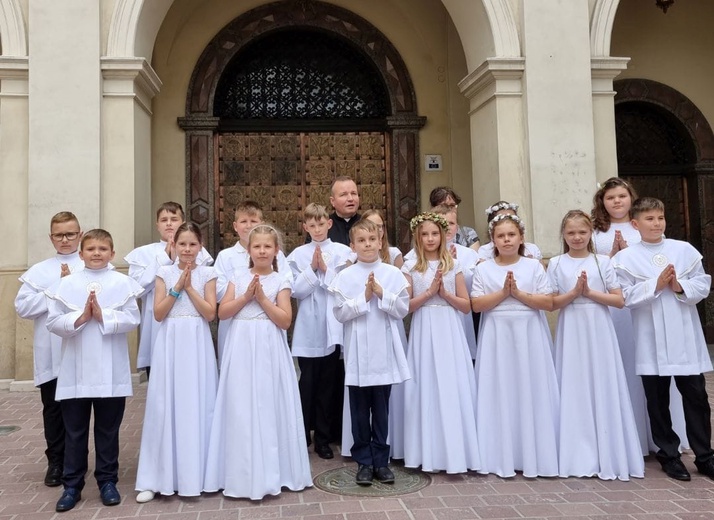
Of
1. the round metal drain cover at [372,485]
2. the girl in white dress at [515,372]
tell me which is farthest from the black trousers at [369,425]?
the girl in white dress at [515,372]

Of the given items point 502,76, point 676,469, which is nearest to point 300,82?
point 502,76

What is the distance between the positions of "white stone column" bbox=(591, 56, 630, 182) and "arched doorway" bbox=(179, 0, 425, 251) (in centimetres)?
283

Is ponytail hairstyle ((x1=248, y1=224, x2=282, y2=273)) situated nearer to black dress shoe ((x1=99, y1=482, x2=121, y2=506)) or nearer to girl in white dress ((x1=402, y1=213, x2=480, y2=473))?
girl in white dress ((x1=402, y1=213, x2=480, y2=473))

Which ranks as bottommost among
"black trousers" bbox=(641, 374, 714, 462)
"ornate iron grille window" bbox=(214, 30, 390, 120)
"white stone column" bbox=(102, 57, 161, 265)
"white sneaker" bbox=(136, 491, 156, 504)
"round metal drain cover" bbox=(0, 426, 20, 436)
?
"white sneaker" bbox=(136, 491, 156, 504)

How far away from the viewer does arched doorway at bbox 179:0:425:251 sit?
9.59m

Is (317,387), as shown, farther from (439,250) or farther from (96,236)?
(96,236)

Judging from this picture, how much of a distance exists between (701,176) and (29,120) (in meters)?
9.73

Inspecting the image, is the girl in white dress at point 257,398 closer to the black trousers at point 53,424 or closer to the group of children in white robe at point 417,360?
the group of children in white robe at point 417,360

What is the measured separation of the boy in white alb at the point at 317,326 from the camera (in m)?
4.86

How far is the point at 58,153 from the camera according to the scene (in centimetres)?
713

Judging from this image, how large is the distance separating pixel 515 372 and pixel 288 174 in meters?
6.17

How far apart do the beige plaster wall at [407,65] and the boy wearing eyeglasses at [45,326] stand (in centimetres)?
510

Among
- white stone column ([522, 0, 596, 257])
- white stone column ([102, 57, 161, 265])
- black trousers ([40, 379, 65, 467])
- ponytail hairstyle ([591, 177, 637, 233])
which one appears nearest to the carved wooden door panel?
white stone column ([102, 57, 161, 265])

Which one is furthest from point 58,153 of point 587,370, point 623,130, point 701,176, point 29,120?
point 701,176
